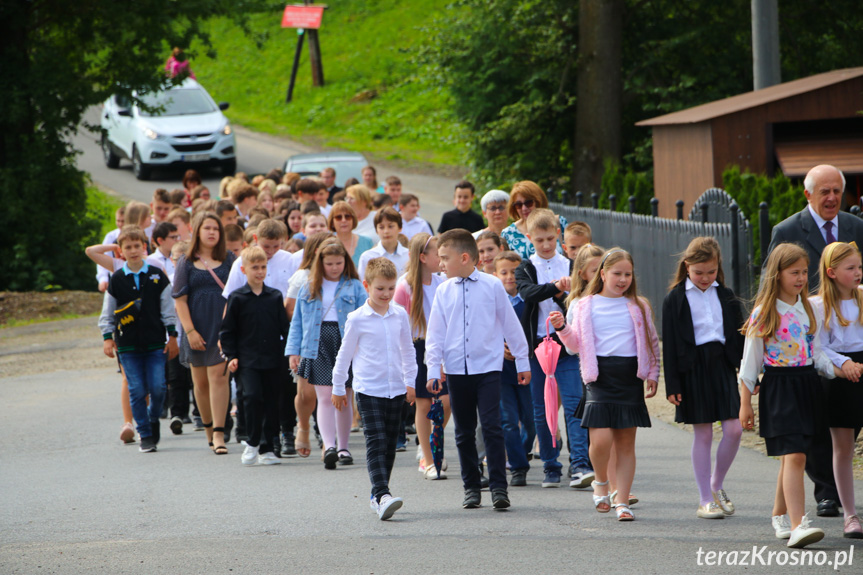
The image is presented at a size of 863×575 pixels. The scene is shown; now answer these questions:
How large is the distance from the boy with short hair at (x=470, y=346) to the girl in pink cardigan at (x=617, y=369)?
0.57 metres

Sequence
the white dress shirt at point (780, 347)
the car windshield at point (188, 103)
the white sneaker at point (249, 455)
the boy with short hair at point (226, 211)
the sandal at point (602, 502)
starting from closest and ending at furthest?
the white dress shirt at point (780, 347) < the sandal at point (602, 502) < the white sneaker at point (249, 455) < the boy with short hair at point (226, 211) < the car windshield at point (188, 103)

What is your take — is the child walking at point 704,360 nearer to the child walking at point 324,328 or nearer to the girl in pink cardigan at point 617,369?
the girl in pink cardigan at point 617,369

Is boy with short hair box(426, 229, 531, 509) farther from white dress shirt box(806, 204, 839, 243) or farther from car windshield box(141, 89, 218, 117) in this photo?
car windshield box(141, 89, 218, 117)

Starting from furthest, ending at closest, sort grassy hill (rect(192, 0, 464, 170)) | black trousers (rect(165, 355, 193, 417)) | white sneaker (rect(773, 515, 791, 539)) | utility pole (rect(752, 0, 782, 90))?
grassy hill (rect(192, 0, 464, 170))
utility pole (rect(752, 0, 782, 90))
black trousers (rect(165, 355, 193, 417))
white sneaker (rect(773, 515, 791, 539))

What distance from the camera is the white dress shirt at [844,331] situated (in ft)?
19.9

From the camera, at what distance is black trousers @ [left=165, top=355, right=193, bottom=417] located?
34.3ft

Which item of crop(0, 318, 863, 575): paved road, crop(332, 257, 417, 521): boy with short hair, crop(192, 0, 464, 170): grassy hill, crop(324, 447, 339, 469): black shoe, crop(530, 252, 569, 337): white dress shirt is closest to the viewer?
crop(0, 318, 863, 575): paved road

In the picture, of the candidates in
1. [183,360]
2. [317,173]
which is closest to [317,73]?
[317,173]

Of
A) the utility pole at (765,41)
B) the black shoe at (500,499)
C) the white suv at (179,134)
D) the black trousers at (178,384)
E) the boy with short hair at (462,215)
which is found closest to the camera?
the black shoe at (500,499)

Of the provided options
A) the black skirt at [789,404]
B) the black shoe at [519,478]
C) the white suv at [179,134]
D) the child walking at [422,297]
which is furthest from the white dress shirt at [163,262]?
the white suv at [179,134]

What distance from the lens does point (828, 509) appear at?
247 inches

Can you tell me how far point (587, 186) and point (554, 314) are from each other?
15793mm

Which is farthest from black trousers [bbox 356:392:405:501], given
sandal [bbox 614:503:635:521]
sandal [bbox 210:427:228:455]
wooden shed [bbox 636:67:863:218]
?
wooden shed [bbox 636:67:863:218]

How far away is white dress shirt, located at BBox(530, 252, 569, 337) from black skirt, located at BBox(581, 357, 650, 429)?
1216 millimetres
